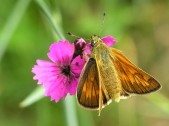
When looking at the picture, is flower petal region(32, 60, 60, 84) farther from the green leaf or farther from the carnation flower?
the green leaf

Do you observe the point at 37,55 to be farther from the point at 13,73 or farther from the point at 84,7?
the point at 84,7

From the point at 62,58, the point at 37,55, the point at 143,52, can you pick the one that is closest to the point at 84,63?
the point at 62,58

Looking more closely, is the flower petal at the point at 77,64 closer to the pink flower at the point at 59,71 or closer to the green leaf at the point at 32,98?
the pink flower at the point at 59,71

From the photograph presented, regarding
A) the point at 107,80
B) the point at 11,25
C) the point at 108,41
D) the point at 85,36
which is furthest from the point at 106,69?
the point at 85,36

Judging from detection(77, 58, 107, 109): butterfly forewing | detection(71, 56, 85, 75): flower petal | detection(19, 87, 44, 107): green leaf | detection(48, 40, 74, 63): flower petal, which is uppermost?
detection(48, 40, 74, 63): flower petal

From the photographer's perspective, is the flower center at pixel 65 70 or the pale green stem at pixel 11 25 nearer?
the flower center at pixel 65 70

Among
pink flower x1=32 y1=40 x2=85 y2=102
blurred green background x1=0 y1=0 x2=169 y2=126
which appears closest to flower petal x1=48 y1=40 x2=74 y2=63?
pink flower x1=32 y1=40 x2=85 y2=102

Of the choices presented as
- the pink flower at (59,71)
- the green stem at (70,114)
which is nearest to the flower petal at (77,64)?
the pink flower at (59,71)
